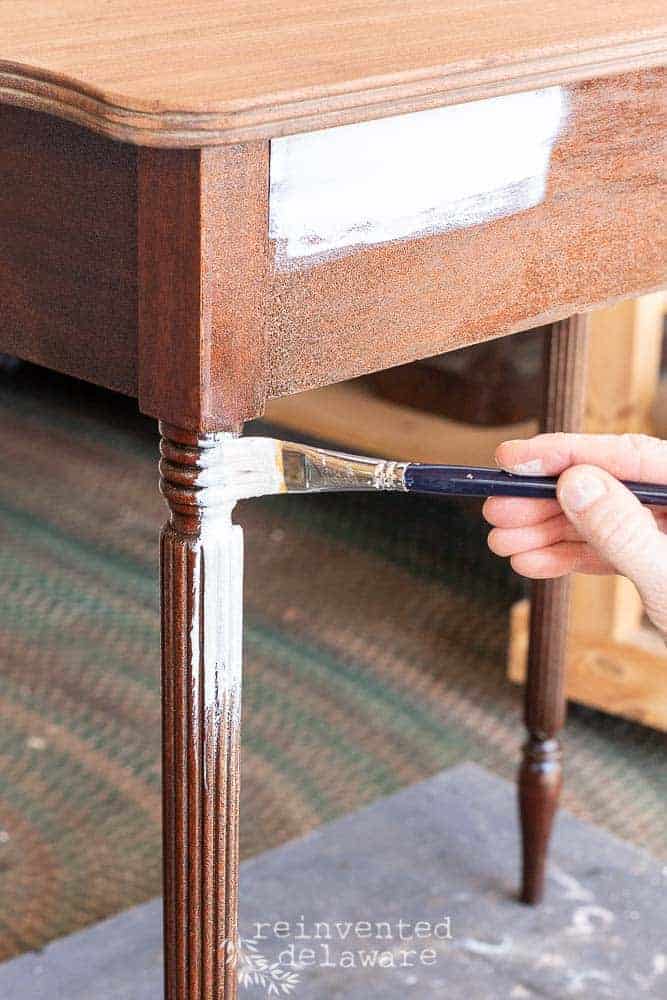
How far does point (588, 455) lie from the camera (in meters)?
0.65

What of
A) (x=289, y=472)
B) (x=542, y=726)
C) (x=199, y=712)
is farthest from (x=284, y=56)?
(x=542, y=726)

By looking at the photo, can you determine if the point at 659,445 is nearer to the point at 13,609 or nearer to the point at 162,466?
the point at 162,466

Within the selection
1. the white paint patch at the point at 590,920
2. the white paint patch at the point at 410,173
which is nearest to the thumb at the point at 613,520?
the white paint patch at the point at 410,173

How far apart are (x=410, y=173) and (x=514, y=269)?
3.6 inches

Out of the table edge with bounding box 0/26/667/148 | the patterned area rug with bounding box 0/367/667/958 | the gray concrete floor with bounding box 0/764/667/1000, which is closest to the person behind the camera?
the table edge with bounding box 0/26/667/148

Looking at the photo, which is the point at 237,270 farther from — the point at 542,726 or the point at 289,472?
the point at 542,726

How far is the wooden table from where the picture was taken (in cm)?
52

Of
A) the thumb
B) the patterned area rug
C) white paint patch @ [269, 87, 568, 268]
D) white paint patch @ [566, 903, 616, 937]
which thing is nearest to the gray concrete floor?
white paint patch @ [566, 903, 616, 937]

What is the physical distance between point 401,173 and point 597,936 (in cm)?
80

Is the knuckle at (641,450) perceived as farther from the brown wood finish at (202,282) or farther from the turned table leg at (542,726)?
the turned table leg at (542,726)

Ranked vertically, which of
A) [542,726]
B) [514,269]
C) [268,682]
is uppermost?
[514,269]

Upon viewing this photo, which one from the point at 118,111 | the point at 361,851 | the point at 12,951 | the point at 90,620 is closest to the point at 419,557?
the point at 90,620

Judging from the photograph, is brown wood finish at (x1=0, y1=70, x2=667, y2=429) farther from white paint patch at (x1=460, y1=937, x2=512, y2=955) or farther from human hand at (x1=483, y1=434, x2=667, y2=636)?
white paint patch at (x1=460, y1=937, x2=512, y2=955)

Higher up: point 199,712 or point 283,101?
point 283,101
